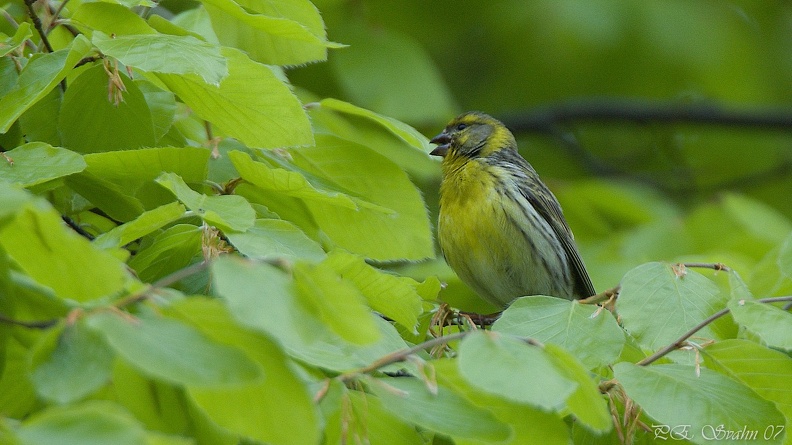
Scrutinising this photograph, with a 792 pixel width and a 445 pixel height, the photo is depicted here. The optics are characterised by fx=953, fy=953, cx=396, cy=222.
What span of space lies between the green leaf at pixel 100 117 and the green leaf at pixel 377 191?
663 millimetres

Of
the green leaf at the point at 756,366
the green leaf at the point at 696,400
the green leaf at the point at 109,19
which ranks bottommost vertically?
the green leaf at the point at 756,366

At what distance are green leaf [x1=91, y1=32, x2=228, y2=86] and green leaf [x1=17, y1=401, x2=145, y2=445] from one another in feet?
3.53

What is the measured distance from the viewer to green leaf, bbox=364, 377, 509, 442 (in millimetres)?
1933

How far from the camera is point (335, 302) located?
177 cm

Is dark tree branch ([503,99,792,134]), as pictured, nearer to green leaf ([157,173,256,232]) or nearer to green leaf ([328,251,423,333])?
green leaf ([328,251,423,333])

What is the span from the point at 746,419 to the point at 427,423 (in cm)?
93

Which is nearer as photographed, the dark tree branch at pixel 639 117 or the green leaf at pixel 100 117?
the green leaf at pixel 100 117

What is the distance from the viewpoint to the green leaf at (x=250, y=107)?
269 centimetres

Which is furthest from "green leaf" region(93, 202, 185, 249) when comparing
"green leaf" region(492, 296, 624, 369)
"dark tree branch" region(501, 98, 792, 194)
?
"dark tree branch" region(501, 98, 792, 194)

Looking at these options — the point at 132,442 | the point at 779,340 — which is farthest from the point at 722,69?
the point at 132,442

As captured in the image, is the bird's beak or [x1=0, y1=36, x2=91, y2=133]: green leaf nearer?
[x1=0, y1=36, x2=91, y2=133]: green leaf

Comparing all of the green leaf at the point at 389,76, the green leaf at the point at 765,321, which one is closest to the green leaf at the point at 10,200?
the green leaf at the point at 765,321

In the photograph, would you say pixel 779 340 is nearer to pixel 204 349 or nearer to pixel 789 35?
pixel 204 349

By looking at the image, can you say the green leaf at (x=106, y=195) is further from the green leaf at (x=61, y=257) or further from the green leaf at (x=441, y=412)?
the green leaf at (x=441, y=412)
